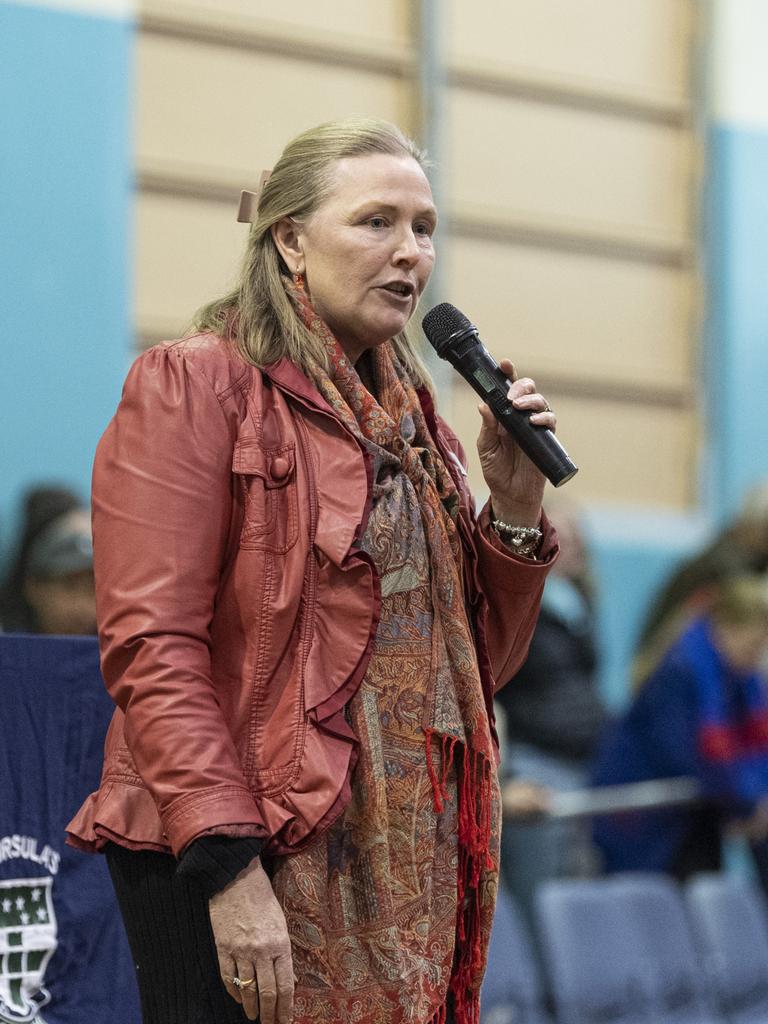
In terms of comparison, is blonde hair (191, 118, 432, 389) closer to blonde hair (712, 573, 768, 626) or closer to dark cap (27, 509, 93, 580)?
dark cap (27, 509, 93, 580)

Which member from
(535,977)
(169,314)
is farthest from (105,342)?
(535,977)

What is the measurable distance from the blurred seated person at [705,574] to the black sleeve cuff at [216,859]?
4.22 metres

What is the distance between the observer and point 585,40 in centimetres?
777

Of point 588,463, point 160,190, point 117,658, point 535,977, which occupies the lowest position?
point 535,977

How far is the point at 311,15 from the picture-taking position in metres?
6.93

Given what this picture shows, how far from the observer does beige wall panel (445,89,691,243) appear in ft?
24.3

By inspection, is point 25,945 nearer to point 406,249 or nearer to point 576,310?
point 406,249

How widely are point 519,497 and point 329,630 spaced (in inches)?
15.6

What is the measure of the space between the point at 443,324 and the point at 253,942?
2.88ft

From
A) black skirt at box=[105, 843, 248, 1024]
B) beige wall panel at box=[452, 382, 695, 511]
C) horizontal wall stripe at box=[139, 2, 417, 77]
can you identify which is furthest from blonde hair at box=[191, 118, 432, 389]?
beige wall panel at box=[452, 382, 695, 511]

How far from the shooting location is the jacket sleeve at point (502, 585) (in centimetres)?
236

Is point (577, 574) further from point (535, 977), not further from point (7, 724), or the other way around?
point (7, 724)

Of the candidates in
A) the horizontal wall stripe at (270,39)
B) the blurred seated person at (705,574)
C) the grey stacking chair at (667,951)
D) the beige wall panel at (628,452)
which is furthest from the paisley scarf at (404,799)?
the beige wall panel at (628,452)

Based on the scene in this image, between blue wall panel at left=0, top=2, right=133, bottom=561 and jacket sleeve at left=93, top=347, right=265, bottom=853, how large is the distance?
A: 3.37 m
